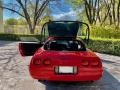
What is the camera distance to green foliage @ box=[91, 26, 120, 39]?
67.4ft

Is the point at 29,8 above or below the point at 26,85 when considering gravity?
above

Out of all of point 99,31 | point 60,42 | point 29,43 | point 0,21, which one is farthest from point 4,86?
point 0,21

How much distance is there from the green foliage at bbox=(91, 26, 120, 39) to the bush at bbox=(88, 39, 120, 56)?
2.24 m

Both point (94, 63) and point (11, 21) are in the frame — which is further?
point (11, 21)

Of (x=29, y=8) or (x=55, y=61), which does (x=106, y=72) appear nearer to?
(x=55, y=61)

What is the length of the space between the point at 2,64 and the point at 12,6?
28.1 m

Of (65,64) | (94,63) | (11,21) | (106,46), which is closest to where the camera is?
(65,64)

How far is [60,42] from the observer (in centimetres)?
890

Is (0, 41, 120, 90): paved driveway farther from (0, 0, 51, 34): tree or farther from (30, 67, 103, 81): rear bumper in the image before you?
(0, 0, 51, 34): tree

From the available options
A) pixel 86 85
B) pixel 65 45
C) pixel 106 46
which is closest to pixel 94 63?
pixel 86 85

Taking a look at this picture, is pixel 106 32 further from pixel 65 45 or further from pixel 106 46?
pixel 65 45

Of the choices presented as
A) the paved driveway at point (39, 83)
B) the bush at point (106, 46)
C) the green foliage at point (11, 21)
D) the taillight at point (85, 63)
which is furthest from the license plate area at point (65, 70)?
the green foliage at point (11, 21)

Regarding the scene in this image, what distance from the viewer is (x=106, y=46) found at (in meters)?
17.0

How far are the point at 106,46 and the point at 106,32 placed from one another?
4675 millimetres
